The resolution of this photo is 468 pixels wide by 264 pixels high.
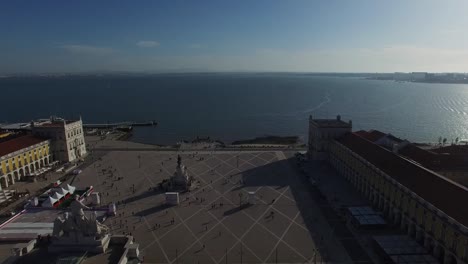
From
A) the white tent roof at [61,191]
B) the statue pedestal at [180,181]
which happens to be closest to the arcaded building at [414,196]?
the statue pedestal at [180,181]

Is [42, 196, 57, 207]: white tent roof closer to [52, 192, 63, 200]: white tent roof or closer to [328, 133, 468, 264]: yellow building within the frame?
[52, 192, 63, 200]: white tent roof

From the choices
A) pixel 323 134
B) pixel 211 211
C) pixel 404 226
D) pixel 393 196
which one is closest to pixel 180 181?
pixel 211 211

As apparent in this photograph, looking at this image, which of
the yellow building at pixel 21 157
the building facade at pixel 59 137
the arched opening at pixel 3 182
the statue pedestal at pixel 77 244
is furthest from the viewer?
the building facade at pixel 59 137

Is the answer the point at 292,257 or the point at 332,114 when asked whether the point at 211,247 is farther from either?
the point at 332,114

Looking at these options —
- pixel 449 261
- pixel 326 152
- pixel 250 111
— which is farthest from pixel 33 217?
pixel 250 111

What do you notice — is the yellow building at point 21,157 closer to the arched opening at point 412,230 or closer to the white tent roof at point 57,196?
the white tent roof at point 57,196

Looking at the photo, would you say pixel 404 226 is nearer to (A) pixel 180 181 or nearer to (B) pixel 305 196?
(B) pixel 305 196
